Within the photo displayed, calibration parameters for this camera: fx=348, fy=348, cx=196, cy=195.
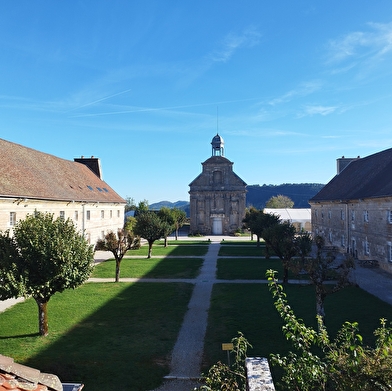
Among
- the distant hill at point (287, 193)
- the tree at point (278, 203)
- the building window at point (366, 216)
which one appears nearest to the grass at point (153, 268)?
the building window at point (366, 216)

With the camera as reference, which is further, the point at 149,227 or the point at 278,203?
the point at 278,203

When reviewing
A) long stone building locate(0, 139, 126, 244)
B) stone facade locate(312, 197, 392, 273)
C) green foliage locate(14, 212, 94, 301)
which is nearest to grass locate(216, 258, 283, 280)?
stone facade locate(312, 197, 392, 273)

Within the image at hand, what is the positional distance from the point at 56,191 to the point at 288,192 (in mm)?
160943

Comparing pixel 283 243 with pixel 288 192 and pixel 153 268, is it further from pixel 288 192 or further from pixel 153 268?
pixel 288 192

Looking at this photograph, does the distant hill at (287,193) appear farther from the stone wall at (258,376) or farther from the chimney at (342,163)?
the stone wall at (258,376)

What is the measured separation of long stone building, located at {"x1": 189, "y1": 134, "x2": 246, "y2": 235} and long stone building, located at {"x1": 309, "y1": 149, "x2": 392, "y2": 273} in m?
14.7

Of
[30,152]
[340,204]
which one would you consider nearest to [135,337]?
[30,152]

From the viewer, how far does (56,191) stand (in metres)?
27.9

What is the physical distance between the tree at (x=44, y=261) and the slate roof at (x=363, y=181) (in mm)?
20298

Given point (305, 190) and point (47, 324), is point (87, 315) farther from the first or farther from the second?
point (305, 190)

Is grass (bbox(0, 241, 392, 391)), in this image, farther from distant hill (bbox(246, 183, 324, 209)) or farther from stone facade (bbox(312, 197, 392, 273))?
distant hill (bbox(246, 183, 324, 209))

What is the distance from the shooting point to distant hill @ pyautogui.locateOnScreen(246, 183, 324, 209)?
548ft

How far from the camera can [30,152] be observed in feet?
101

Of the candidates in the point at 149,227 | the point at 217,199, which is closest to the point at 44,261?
the point at 149,227
